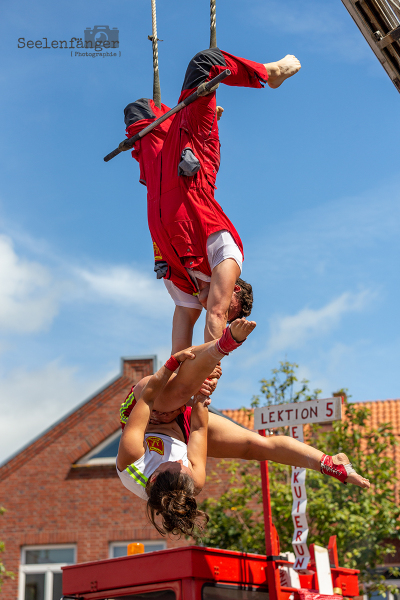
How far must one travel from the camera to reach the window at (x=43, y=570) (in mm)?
14266

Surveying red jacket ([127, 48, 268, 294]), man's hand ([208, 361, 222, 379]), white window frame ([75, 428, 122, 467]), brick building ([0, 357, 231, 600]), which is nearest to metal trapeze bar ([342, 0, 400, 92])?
red jacket ([127, 48, 268, 294])

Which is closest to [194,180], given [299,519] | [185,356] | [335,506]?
[185,356]

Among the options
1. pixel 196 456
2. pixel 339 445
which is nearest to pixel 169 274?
pixel 196 456

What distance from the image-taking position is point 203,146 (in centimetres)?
441

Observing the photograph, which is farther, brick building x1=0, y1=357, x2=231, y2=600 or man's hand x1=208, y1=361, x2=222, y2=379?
brick building x1=0, y1=357, x2=231, y2=600

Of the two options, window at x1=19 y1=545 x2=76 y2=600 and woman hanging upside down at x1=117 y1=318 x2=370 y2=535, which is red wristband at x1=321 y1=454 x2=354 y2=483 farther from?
window at x1=19 y1=545 x2=76 y2=600

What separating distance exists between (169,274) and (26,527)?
12062mm

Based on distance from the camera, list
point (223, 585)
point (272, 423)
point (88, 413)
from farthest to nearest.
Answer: point (88, 413), point (272, 423), point (223, 585)

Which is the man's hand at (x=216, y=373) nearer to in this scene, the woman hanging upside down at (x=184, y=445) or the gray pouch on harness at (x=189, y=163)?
the woman hanging upside down at (x=184, y=445)

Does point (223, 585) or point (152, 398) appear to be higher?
point (152, 398)

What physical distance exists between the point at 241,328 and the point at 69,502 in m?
12.5

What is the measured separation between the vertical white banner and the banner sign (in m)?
0.21

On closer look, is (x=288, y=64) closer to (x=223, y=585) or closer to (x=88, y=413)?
(x=223, y=585)

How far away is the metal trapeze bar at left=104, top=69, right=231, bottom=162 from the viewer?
4.05 meters
